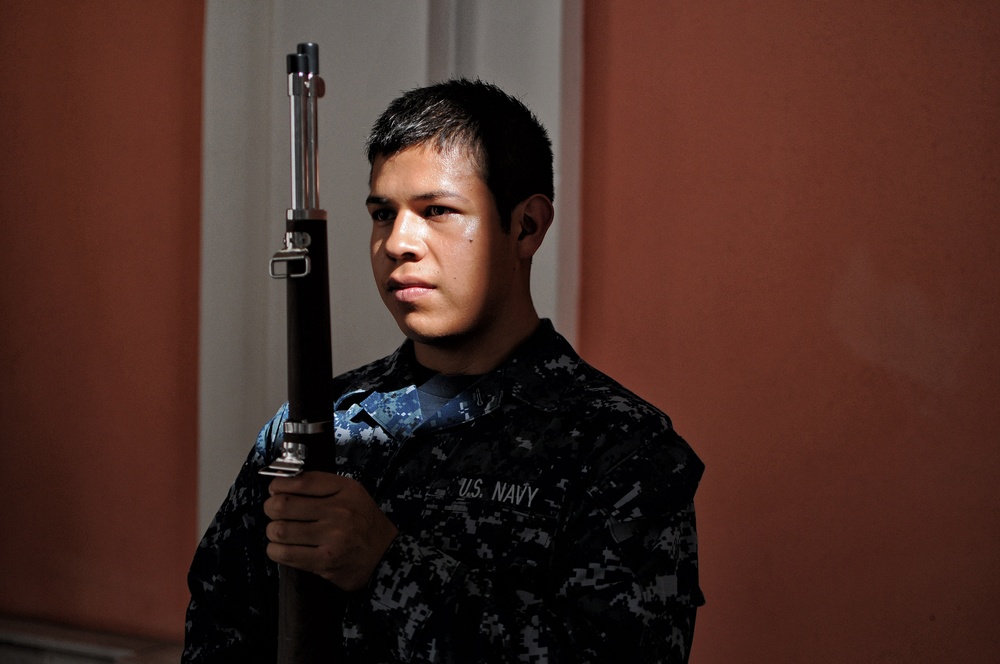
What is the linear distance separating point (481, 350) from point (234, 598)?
40cm

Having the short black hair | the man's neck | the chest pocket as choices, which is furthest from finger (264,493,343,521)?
the short black hair

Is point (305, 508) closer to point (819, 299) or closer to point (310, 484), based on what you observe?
point (310, 484)

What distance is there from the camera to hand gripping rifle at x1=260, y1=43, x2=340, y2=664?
2.82 feet

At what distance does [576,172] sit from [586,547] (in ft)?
2.85

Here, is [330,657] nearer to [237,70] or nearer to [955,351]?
[955,351]

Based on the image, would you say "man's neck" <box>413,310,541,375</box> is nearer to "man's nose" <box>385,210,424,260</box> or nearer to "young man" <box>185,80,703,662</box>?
"young man" <box>185,80,703,662</box>

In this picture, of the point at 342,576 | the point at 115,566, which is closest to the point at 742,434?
the point at 342,576

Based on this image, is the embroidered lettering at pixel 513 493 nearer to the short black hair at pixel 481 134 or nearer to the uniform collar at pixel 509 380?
the uniform collar at pixel 509 380

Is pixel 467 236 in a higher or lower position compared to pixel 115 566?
higher

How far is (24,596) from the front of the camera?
212cm

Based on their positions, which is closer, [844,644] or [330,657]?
[330,657]

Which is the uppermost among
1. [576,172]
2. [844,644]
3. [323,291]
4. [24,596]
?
[576,172]

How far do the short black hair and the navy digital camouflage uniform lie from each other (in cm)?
17

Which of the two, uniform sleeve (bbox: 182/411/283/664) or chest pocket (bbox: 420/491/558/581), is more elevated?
chest pocket (bbox: 420/491/558/581)
